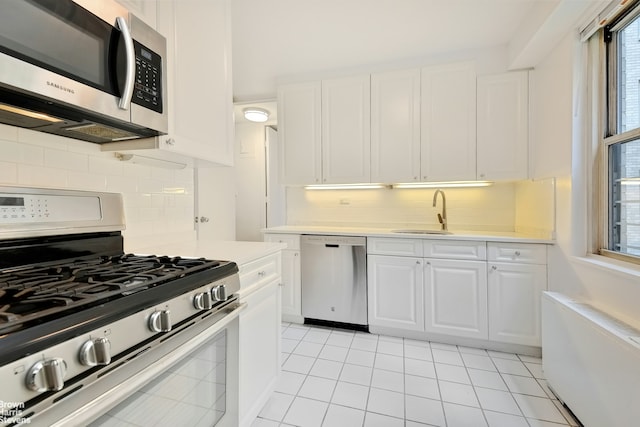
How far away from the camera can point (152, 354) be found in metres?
0.80

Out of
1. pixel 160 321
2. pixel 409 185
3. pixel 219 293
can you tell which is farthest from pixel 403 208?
pixel 160 321

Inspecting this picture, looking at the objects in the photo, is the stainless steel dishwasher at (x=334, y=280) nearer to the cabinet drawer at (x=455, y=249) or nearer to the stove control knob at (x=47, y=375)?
the cabinet drawer at (x=455, y=249)

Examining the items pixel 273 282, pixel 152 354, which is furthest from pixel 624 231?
pixel 152 354

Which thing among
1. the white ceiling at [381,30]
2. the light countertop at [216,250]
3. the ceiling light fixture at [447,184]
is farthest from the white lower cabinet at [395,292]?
the white ceiling at [381,30]

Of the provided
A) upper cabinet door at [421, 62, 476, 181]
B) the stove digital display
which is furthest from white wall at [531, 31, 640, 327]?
the stove digital display

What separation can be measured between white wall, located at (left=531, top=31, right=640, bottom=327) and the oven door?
1.93m

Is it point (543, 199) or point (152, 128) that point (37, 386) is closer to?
point (152, 128)

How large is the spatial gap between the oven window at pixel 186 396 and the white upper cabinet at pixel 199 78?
88 cm

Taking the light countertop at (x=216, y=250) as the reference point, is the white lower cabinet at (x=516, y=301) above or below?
below

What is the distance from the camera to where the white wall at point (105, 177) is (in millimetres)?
1027

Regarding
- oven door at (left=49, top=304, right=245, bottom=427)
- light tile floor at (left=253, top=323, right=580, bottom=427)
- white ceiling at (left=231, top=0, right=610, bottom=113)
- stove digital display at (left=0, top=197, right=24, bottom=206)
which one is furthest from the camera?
white ceiling at (left=231, top=0, right=610, bottom=113)

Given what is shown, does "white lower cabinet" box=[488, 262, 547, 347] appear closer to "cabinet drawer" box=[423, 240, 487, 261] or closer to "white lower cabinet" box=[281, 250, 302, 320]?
"cabinet drawer" box=[423, 240, 487, 261]

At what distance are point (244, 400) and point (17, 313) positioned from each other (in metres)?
1.02

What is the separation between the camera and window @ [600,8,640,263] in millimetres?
1561
